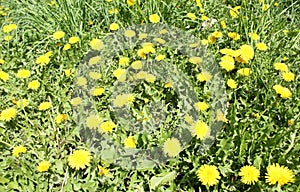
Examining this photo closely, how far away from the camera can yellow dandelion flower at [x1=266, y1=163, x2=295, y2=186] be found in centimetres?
132

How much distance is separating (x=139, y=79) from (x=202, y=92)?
1.19ft

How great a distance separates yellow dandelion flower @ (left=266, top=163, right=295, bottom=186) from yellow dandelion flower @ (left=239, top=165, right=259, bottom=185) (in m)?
0.04

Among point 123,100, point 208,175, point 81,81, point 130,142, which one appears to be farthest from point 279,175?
point 81,81

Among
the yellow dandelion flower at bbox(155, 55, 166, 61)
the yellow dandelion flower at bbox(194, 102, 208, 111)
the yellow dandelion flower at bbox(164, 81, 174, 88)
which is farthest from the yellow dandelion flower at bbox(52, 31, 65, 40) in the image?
the yellow dandelion flower at bbox(194, 102, 208, 111)

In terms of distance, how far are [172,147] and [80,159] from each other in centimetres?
40

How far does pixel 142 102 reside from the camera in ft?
6.44

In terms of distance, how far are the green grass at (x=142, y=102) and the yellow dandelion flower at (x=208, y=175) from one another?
0.15 ft

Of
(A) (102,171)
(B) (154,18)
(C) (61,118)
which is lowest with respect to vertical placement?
(A) (102,171)

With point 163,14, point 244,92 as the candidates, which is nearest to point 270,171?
point 244,92

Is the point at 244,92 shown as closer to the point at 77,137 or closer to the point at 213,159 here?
the point at 213,159

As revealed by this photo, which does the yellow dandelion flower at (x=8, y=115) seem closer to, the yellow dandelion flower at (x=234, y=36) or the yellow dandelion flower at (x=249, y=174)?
the yellow dandelion flower at (x=249, y=174)

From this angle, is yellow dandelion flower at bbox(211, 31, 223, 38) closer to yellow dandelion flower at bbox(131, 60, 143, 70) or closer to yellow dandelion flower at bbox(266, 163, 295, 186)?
yellow dandelion flower at bbox(131, 60, 143, 70)

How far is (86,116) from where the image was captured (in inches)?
71.6

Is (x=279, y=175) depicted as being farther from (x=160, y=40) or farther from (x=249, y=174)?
(x=160, y=40)
